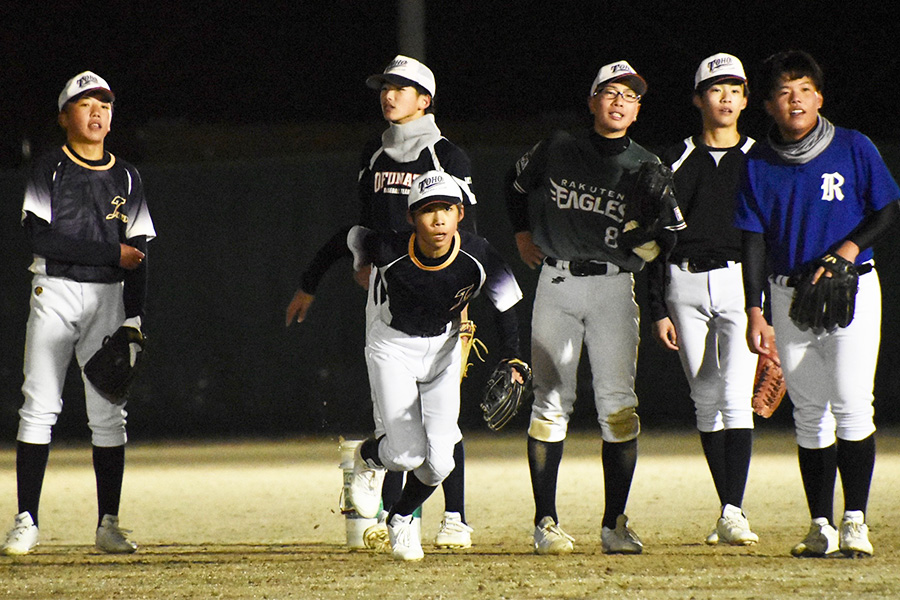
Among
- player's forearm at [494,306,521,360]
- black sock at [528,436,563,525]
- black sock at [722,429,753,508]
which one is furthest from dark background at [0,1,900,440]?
player's forearm at [494,306,521,360]

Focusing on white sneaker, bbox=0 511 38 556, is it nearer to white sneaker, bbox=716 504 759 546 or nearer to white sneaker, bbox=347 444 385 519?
white sneaker, bbox=347 444 385 519

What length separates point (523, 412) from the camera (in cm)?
1097

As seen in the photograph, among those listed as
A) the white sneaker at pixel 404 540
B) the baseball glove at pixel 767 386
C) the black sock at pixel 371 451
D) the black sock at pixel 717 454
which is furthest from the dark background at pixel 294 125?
the white sneaker at pixel 404 540

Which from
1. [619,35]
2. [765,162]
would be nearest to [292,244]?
[765,162]

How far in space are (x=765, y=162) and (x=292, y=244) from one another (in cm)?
640

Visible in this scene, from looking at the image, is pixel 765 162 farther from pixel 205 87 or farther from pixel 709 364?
pixel 205 87

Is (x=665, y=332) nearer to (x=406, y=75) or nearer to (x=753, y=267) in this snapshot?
(x=753, y=267)

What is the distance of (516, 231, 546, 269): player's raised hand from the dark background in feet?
15.4

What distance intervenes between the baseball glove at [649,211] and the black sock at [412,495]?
128 cm

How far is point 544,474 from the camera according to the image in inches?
211

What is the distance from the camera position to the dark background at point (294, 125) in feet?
35.7

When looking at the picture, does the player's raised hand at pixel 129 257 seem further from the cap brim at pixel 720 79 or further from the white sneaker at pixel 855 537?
the white sneaker at pixel 855 537

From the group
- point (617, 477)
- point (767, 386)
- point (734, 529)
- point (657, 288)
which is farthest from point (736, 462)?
point (657, 288)

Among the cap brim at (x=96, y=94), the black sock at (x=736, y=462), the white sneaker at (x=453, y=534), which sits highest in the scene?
the cap brim at (x=96, y=94)
